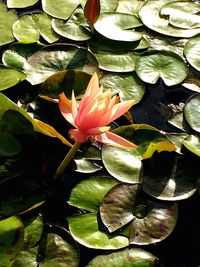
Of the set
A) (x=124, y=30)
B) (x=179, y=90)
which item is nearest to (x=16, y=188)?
(x=179, y=90)

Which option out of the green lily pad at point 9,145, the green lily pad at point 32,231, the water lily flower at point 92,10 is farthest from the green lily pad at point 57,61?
the green lily pad at point 32,231

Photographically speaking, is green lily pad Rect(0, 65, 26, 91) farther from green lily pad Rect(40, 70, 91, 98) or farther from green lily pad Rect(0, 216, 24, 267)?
green lily pad Rect(0, 216, 24, 267)

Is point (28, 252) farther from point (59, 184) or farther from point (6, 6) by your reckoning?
point (6, 6)

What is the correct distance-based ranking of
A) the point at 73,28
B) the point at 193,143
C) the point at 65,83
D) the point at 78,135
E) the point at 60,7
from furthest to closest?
the point at 60,7 → the point at 73,28 → the point at 65,83 → the point at 193,143 → the point at 78,135

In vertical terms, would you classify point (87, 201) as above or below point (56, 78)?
below

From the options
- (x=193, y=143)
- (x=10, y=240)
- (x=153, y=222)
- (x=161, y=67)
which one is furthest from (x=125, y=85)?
(x=10, y=240)

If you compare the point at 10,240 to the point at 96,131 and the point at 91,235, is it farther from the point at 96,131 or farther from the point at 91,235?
the point at 96,131
